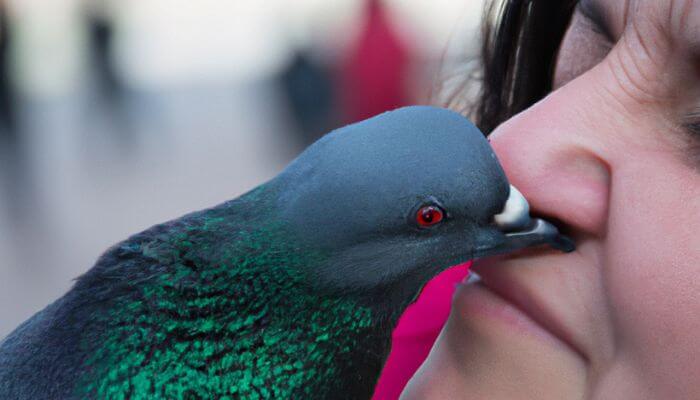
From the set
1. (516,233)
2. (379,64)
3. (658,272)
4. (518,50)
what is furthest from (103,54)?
(658,272)

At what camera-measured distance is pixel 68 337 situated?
1.56m

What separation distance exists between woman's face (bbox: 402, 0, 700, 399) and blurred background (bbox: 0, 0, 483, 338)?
1298 mm

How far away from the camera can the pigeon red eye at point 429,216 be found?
1.62 meters

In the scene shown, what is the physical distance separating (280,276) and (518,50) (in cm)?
92

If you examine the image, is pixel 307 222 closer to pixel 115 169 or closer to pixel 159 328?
pixel 159 328

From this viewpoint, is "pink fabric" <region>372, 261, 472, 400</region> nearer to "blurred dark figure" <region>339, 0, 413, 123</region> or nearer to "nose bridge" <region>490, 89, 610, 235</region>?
"nose bridge" <region>490, 89, 610, 235</region>

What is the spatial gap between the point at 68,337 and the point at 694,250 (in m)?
0.97

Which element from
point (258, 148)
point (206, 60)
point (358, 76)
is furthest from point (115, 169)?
point (206, 60)

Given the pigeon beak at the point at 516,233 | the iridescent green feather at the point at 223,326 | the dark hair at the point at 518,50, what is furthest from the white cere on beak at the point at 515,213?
the dark hair at the point at 518,50

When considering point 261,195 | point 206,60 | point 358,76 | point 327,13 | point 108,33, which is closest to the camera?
point 261,195

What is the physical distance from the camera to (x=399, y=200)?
1.59m

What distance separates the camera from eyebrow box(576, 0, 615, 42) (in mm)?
1655

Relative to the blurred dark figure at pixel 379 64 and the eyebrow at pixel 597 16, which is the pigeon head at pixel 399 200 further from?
the blurred dark figure at pixel 379 64

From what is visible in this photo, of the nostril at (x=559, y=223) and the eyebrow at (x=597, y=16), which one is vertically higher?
the eyebrow at (x=597, y=16)
